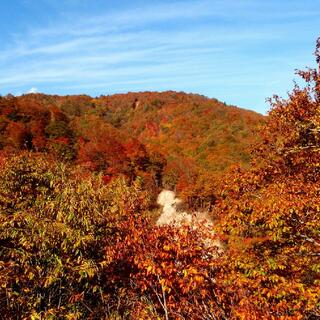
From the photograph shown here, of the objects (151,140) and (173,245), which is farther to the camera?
(151,140)

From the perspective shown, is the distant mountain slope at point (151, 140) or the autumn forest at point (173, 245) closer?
the autumn forest at point (173, 245)

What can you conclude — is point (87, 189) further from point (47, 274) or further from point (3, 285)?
point (3, 285)

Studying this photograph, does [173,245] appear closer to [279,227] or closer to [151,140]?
[279,227]

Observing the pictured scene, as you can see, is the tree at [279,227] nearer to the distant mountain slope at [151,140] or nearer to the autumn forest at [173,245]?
the autumn forest at [173,245]

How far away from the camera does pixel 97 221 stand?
10375 millimetres

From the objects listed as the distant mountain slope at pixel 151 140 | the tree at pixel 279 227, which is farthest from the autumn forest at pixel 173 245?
the distant mountain slope at pixel 151 140

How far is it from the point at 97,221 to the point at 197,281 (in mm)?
3528

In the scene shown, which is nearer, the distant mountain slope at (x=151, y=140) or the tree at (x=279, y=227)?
the tree at (x=279, y=227)

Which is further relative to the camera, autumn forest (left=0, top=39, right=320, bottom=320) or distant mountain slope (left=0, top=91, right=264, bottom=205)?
distant mountain slope (left=0, top=91, right=264, bottom=205)

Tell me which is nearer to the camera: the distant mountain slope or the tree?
the tree

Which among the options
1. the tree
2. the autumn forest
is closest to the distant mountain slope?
the tree

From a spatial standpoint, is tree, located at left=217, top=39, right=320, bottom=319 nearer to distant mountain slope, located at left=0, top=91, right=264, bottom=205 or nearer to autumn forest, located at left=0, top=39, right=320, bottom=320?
autumn forest, located at left=0, top=39, right=320, bottom=320

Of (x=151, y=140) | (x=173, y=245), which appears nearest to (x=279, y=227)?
(x=173, y=245)

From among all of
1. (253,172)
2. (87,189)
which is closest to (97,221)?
(87,189)
